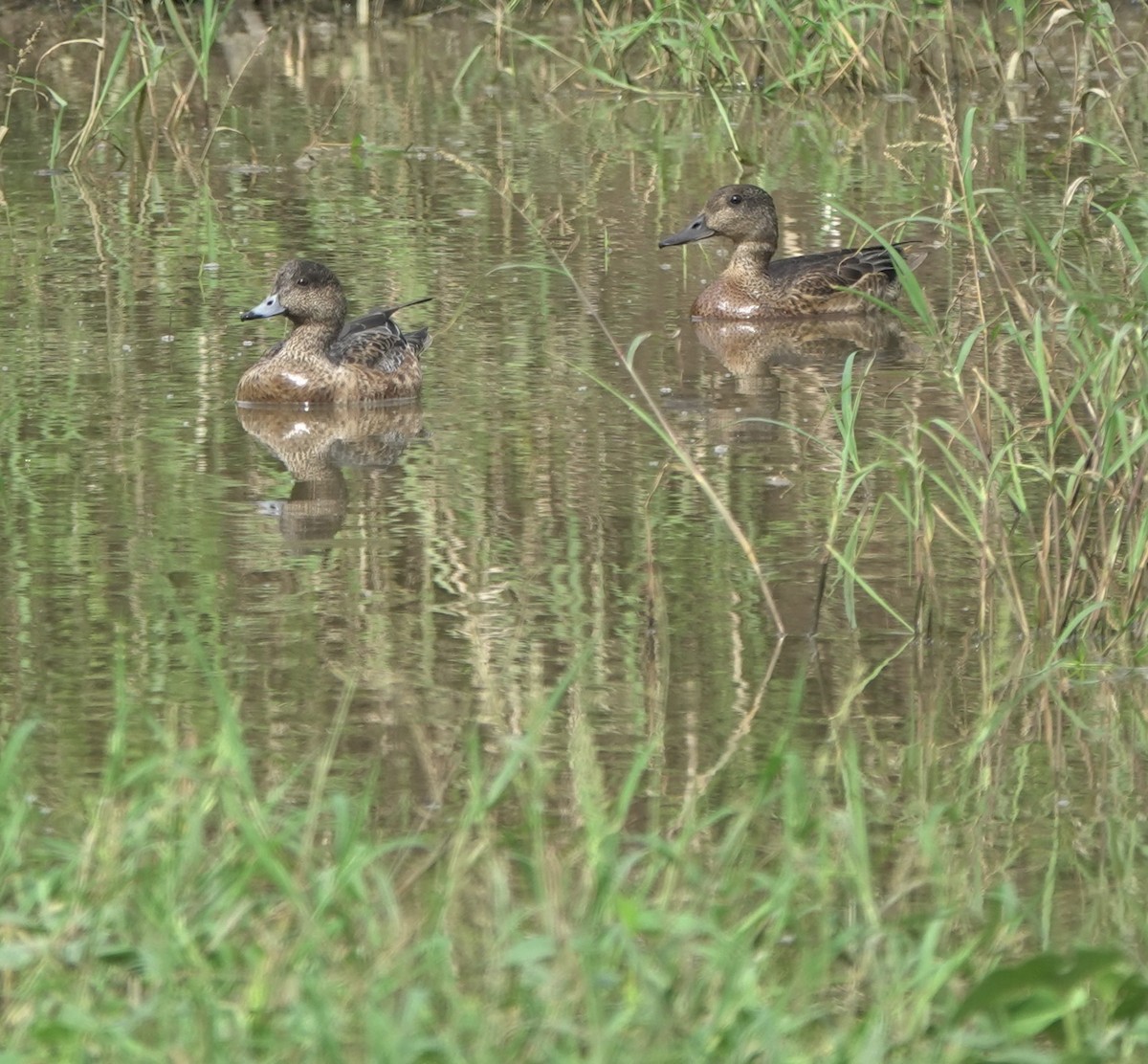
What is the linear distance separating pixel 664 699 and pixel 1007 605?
1072 mm

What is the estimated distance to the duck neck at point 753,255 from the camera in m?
10.5

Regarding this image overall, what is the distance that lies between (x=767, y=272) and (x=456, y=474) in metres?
3.36

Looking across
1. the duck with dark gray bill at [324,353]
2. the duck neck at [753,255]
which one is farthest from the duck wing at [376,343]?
the duck neck at [753,255]

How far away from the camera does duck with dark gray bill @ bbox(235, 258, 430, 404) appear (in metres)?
8.53

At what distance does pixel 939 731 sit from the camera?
18.0 ft

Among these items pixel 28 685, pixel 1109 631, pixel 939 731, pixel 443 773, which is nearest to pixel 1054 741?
pixel 939 731

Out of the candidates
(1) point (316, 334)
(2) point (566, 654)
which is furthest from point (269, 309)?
(2) point (566, 654)

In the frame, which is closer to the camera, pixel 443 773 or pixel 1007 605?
pixel 443 773

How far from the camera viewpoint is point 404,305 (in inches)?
365

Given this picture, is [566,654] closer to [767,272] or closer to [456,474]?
[456,474]

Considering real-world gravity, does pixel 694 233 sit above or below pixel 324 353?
above

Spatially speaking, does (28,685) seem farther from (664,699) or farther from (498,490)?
(498,490)

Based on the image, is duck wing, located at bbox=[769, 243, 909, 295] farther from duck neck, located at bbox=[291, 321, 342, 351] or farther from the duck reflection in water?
the duck reflection in water

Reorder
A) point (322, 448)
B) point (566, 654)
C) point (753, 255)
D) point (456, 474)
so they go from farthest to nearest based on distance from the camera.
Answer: point (753, 255) < point (322, 448) < point (456, 474) < point (566, 654)
